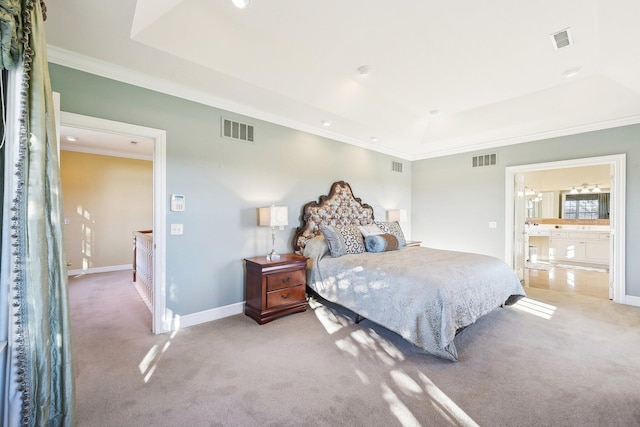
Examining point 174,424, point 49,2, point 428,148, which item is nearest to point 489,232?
point 428,148

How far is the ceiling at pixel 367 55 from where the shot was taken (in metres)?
2.32

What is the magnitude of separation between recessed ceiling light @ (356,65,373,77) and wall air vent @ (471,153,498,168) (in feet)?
11.3

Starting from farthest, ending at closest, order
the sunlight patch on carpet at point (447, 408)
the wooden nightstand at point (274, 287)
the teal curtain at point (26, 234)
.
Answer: the wooden nightstand at point (274, 287)
the sunlight patch on carpet at point (447, 408)
the teal curtain at point (26, 234)

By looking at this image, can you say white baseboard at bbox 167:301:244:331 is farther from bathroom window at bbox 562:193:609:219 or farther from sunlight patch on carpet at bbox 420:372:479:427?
bathroom window at bbox 562:193:609:219

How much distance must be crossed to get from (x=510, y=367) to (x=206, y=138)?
3.87 meters

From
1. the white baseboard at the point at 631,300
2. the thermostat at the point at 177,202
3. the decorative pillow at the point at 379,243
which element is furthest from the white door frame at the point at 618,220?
the thermostat at the point at 177,202

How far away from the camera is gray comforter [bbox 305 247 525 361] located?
2488 mm

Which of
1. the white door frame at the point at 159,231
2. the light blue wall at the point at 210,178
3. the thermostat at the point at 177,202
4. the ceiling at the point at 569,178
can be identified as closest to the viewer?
the light blue wall at the point at 210,178

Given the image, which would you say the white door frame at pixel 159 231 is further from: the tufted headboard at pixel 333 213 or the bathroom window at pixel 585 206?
the bathroom window at pixel 585 206

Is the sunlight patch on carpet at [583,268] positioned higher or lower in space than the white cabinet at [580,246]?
lower

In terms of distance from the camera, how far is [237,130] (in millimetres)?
3674

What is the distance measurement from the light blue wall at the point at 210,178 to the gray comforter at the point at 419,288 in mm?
1004

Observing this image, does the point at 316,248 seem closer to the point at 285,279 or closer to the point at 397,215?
the point at 285,279

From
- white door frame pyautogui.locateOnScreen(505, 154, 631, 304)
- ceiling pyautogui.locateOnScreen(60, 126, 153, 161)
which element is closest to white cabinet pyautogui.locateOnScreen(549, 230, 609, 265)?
white door frame pyautogui.locateOnScreen(505, 154, 631, 304)
